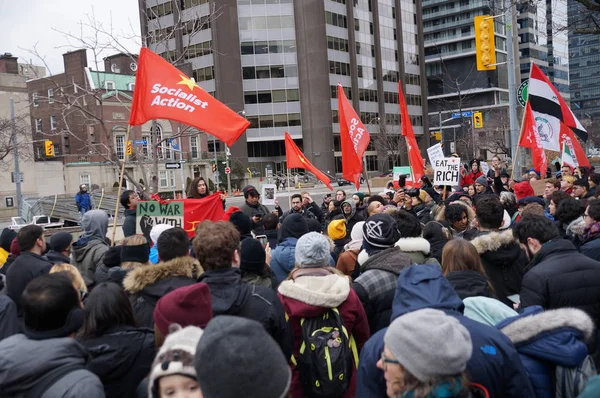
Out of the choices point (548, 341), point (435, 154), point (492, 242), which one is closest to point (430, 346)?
point (548, 341)

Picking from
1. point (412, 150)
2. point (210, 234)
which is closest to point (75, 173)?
point (412, 150)

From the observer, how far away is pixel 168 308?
116 inches

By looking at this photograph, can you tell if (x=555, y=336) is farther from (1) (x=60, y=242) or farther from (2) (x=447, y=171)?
(2) (x=447, y=171)

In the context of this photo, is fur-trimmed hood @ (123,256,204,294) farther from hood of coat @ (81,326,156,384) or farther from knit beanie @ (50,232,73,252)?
knit beanie @ (50,232,73,252)

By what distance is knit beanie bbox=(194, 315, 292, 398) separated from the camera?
1821mm

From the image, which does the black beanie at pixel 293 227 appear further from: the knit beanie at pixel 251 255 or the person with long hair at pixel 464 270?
the person with long hair at pixel 464 270

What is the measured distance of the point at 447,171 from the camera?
35.6 feet

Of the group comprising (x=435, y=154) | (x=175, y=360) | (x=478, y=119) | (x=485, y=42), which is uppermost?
(x=485, y=42)

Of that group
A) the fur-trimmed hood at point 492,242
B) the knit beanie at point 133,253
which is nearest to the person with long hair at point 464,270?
the fur-trimmed hood at point 492,242

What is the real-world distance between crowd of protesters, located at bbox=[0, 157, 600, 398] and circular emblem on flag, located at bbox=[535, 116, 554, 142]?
6.34 meters

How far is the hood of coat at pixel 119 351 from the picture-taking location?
2967 millimetres

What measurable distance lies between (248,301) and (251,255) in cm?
69

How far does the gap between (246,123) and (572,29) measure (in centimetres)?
1235

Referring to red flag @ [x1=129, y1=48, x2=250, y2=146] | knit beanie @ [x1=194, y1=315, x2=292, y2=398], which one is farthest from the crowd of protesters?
red flag @ [x1=129, y1=48, x2=250, y2=146]
